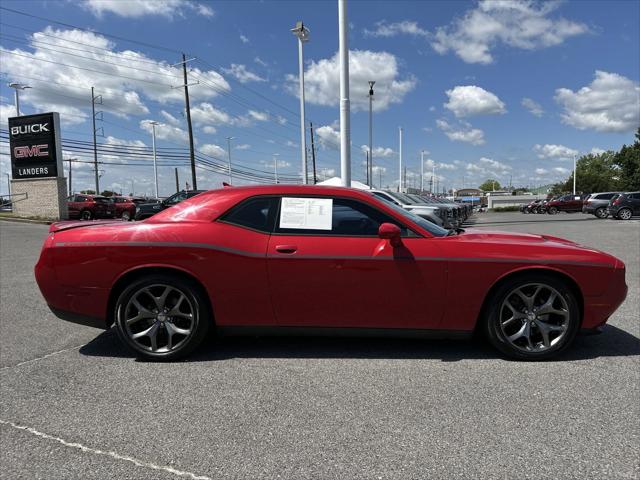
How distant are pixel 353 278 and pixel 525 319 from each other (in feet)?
4.68

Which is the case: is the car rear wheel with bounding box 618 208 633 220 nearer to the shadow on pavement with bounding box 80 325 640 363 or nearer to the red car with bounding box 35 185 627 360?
the shadow on pavement with bounding box 80 325 640 363

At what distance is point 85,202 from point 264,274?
26574 millimetres

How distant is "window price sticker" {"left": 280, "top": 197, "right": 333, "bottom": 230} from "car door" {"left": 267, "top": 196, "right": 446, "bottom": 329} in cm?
4

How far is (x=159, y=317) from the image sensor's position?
3.63 m

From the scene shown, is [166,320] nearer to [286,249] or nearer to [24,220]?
[286,249]

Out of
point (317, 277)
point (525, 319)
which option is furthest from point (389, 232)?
point (525, 319)

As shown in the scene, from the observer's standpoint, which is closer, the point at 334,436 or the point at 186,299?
the point at 334,436

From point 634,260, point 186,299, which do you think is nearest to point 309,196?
point 186,299

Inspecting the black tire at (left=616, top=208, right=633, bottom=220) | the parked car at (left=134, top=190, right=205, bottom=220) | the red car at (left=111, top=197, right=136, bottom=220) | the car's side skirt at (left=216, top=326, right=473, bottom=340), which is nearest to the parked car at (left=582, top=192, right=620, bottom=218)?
the black tire at (left=616, top=208, right=633, bottom=220)

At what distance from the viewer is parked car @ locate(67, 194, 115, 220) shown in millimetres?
26047

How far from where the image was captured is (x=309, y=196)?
12.2 ft

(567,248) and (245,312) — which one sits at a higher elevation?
(567,248)

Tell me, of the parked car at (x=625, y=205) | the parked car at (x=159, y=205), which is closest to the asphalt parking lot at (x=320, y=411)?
the parked car at (x=159, y=205)

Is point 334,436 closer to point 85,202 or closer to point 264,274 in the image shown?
point 264,274
